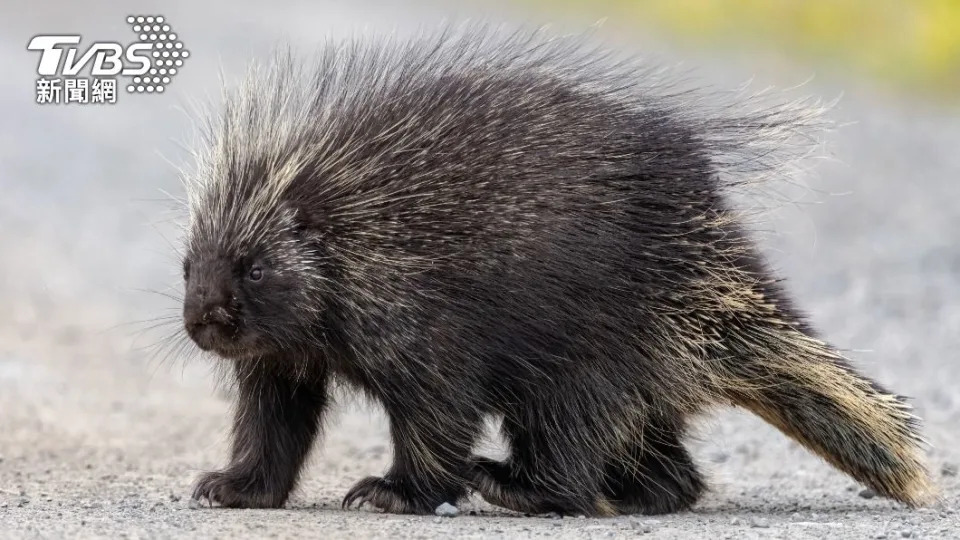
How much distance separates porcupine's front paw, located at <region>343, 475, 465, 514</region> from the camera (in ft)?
17.4

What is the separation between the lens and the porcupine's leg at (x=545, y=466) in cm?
545

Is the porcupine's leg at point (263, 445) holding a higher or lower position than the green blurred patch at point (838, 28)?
lower

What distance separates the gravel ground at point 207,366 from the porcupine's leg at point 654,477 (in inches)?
6.5

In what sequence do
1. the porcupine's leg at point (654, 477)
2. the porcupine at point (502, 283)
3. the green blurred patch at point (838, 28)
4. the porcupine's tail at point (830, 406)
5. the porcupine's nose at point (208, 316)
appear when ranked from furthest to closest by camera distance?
the green blurred patch at point (838, 28), the porcupine's leg at point (654, 477), the porcupine's tail at point (830, 406), the porcupine at point (502, 283), the porcupine's nose at point (208, 316)

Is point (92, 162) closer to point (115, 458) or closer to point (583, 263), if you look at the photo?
point (115, 458)

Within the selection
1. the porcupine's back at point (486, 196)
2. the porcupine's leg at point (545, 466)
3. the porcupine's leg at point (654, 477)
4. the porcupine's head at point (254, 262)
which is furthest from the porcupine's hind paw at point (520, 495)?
the porcupine's head at point (254, 262)

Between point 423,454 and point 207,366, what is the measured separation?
17.0 ft

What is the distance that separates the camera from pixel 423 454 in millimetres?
5203

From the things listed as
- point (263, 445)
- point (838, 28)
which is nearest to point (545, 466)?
point (263, 445)

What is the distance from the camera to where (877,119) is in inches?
616

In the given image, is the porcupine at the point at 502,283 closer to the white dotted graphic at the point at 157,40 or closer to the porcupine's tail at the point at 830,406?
the porcupine's tail at the point at 830,406

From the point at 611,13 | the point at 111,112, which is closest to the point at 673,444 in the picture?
the point at 111,112

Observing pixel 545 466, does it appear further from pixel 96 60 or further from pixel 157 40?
pixel 157 40

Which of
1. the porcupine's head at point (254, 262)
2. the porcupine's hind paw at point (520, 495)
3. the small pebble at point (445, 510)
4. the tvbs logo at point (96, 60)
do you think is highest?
the tvbs logo at point (96, 60)
